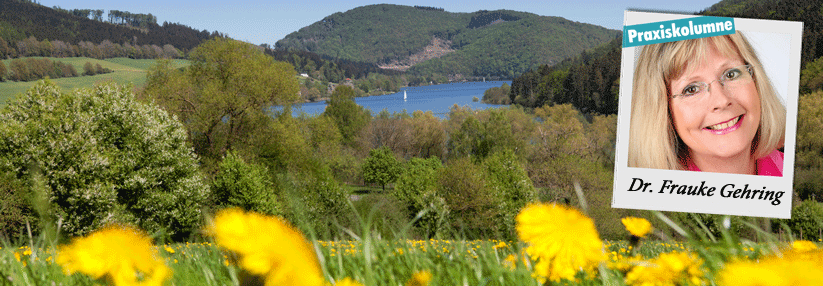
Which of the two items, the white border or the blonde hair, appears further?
the blonde hair

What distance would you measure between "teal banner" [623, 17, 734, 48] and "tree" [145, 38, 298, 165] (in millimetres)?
17503

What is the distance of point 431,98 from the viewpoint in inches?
5197

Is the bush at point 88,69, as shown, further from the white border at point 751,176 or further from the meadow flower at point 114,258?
the meadow flower at point 114,258

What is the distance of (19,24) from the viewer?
9962 centimetres

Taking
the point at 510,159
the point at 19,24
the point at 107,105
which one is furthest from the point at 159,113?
the point at 19,24

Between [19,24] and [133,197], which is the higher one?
[19,24]

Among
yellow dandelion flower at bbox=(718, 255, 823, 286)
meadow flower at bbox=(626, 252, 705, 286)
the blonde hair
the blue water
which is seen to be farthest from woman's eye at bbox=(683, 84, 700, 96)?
the blue water

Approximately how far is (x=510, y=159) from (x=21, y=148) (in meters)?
21.0

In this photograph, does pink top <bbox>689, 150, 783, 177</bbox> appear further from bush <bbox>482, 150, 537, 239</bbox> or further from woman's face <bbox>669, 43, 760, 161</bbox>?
bush <bbox>482, 150, 537, 239</bbox>

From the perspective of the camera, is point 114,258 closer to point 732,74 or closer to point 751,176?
point 732,74

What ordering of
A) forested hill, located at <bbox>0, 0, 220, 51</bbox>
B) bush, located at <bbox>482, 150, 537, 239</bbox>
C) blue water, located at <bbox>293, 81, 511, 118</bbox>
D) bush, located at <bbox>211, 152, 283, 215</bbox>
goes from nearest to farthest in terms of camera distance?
bush, located at <bbox>211, 152, 283, 215</bbox>, bush, located at <bbox>482, 150, 537, 239</bbox>, forested hill, located at <bbox>0, 0, 220, 51</bbox>, blue water, located at <bbox>293, 81, 511, 118</bbox>

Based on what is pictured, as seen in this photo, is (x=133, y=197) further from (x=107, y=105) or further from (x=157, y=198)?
(x=107, y=105)

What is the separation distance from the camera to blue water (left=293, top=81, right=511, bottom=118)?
102250 mm

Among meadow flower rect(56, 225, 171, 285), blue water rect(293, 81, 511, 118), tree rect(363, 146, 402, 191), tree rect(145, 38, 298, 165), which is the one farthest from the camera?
blue water rect(293, 81, 511, 118)
